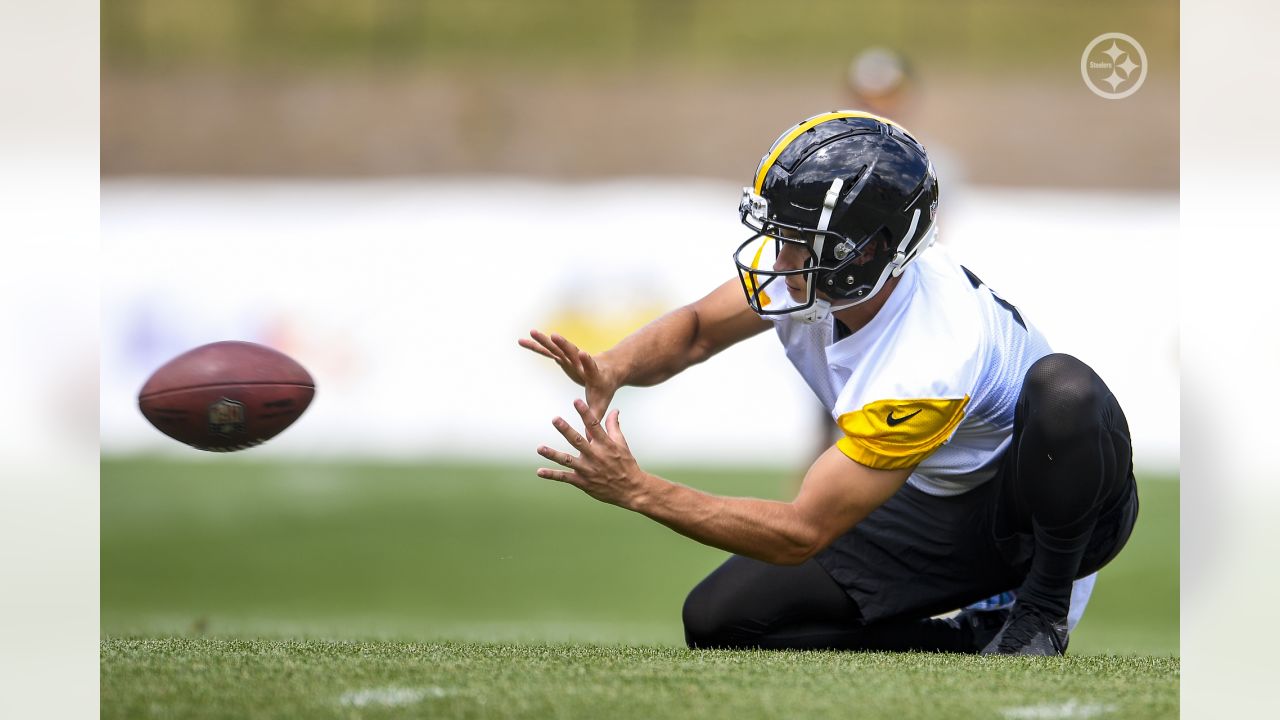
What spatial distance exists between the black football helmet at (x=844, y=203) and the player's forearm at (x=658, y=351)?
0.45 meters

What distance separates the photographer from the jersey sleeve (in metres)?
2.75

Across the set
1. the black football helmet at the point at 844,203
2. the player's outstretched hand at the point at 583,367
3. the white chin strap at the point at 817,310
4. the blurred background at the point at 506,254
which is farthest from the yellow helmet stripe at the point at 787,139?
the blurred background at the point at 506,254

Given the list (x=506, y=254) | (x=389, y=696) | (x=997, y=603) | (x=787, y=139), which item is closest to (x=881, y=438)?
(x=787, y=139)

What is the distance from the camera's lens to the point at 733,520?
274 centimetres

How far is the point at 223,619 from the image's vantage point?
491 cm

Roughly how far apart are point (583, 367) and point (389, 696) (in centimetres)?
94

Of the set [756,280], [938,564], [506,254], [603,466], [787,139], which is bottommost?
[938,564]

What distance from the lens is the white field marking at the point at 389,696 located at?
2.40 meters

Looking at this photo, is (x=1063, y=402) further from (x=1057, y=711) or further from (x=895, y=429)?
(x=1057, y=711)

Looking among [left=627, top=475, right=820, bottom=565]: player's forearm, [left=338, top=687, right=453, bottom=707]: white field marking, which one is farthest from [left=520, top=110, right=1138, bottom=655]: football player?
[left=338, top=687, right=453, bottom=707]: white field marking

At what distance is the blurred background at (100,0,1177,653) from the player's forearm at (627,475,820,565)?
1540 millimetres
